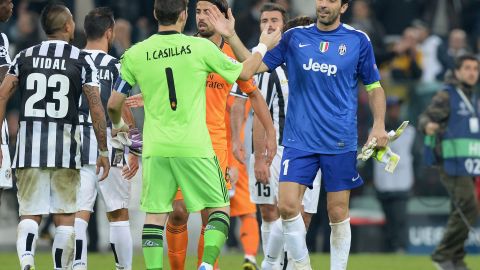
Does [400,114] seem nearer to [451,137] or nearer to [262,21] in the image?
[451,137]

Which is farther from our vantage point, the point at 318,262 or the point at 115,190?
the point at 318,262

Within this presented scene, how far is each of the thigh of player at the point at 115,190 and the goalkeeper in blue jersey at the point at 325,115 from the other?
68.9 inches

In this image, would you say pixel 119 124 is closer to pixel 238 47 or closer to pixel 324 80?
pixel 238 47

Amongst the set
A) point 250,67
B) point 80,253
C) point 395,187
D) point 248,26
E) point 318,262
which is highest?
point 248,26

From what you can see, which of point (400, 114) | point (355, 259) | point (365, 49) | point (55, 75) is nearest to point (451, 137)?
point (355, 259)

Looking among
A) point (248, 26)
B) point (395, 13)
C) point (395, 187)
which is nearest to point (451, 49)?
point (395, 13)

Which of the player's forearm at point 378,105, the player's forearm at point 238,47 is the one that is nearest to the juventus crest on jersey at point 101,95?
the player's forearm at point 238,47

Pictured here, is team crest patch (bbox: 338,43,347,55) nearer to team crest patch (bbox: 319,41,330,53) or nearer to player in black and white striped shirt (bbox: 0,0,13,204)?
team crest patch (bbox: 319,41,330,53)

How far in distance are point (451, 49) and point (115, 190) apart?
9.74m

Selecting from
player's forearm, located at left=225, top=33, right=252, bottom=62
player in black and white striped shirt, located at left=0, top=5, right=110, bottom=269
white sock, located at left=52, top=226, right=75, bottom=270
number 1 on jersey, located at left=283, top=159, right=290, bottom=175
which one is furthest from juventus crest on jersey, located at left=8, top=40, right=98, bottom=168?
number 1 on jersey, located at left=283, top=159, right=290, bottom=175

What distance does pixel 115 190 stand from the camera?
12.5 m

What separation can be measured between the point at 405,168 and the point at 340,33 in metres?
8.65

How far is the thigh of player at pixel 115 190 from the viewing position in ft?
41.1

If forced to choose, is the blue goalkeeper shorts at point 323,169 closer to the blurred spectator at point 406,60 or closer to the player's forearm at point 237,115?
the player's forearm at point 237,115
